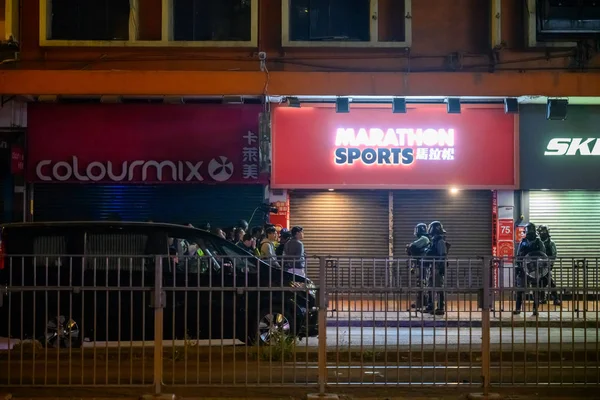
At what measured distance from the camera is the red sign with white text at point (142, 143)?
19.2 m

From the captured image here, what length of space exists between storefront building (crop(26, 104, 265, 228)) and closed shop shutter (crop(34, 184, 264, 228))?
0.08 feet

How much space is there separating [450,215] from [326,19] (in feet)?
18.7

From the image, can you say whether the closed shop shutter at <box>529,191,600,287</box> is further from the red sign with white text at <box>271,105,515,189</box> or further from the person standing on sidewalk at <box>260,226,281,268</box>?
the person standing on sidewalk at <box>260,226,281,268</box>

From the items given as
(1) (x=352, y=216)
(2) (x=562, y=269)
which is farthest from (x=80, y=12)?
(2) (x=562, y=269)

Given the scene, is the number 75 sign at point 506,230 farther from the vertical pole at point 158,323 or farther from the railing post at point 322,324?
the vertical pole at point 158,323

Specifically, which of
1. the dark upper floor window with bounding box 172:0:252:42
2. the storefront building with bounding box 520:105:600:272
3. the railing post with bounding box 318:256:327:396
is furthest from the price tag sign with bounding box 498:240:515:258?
the railing post with bounding box 318:256:327:396

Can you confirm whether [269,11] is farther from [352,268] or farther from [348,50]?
[352,268]

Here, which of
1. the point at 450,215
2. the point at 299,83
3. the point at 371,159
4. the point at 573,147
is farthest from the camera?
the point at 450,215

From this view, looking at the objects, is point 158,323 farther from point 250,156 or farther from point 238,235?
point 250,156

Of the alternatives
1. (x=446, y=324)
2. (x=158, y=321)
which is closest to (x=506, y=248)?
(x=446, y=324)

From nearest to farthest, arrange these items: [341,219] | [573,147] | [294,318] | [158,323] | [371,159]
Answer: [158,323] → [294,318] → [371,159] → [573,147] → [341,219]

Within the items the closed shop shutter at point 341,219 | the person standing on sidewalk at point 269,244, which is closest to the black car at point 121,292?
the person standing on sidewalk at point 269,244

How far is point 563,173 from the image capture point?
63.7 ft

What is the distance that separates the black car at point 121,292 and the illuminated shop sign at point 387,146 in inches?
323
